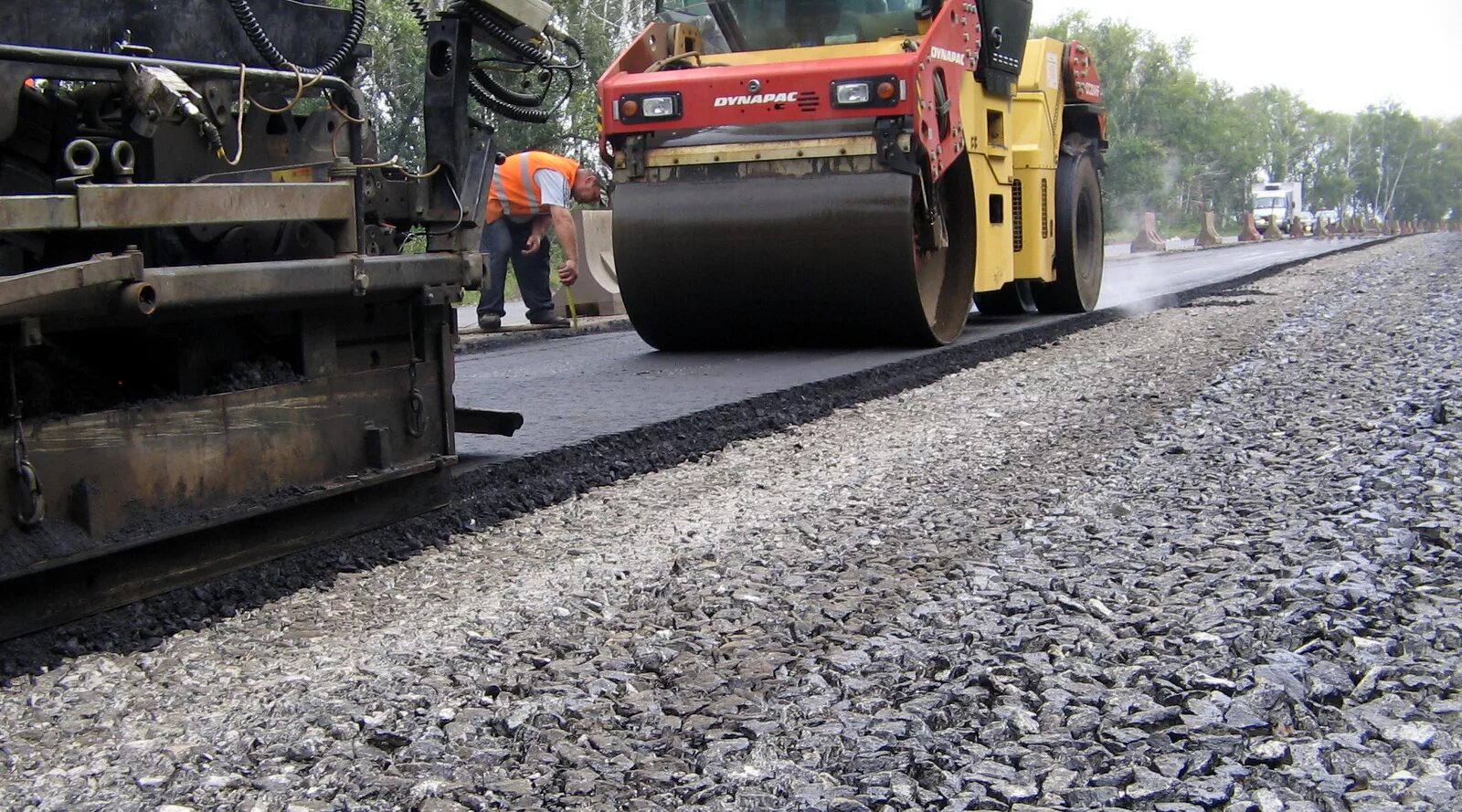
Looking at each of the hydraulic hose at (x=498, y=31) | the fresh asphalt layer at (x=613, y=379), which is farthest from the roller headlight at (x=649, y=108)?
the hydraulic hose at (x=498, y=31)

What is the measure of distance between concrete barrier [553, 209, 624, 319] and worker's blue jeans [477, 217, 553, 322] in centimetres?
123

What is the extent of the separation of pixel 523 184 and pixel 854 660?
26.5 feet

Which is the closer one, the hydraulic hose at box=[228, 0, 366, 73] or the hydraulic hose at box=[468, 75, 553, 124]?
the hydraulic hose at box=[228, 0, 366, 73]

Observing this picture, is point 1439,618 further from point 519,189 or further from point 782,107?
point 519,189

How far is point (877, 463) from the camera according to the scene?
490 cm

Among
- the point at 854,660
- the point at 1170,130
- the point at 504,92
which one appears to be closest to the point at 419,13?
the point at 504,92

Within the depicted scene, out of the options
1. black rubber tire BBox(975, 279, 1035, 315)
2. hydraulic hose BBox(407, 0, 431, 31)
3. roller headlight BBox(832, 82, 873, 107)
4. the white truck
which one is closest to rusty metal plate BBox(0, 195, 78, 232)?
hydraulic hose BBox(407, 0, 431, 31)

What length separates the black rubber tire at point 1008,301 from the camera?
11156mm

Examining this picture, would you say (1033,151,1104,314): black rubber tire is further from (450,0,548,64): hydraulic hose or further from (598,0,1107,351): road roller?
(450,0,548,64): hydraulic hose

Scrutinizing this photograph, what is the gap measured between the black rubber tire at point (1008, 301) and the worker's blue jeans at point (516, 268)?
11.1ft

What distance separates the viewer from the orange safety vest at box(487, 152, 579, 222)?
10367mm

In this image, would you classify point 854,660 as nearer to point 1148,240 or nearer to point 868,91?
point 868,91

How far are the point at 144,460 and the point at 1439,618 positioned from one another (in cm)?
276

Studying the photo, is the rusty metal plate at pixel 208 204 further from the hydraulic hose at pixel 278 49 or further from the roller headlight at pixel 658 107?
the roller headlight at pixel 658 107
